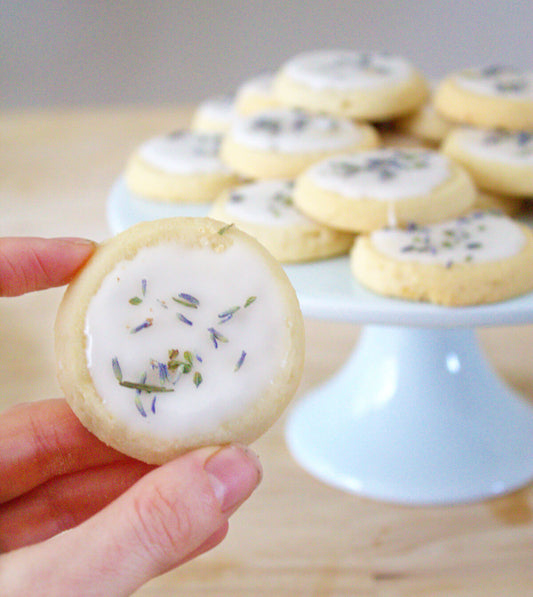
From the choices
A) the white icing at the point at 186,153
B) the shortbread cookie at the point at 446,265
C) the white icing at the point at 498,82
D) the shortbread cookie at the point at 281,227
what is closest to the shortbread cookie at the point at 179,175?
the white icing at the point at 186,153

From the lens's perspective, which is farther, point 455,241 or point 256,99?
point 256,99

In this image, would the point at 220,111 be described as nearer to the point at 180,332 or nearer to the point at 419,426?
the point at 419,426

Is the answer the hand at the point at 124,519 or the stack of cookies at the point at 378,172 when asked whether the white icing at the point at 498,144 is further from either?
the hand at the point at 124,519

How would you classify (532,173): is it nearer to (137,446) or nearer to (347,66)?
(347,66)

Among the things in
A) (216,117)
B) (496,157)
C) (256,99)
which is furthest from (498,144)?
(216,117)

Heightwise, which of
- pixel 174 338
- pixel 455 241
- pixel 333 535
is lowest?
pixel 333 535

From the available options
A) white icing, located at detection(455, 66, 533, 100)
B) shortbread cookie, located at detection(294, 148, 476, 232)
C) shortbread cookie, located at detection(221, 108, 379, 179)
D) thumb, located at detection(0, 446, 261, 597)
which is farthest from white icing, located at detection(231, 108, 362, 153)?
thumb, located at detection(0, 446, 261, 597)
